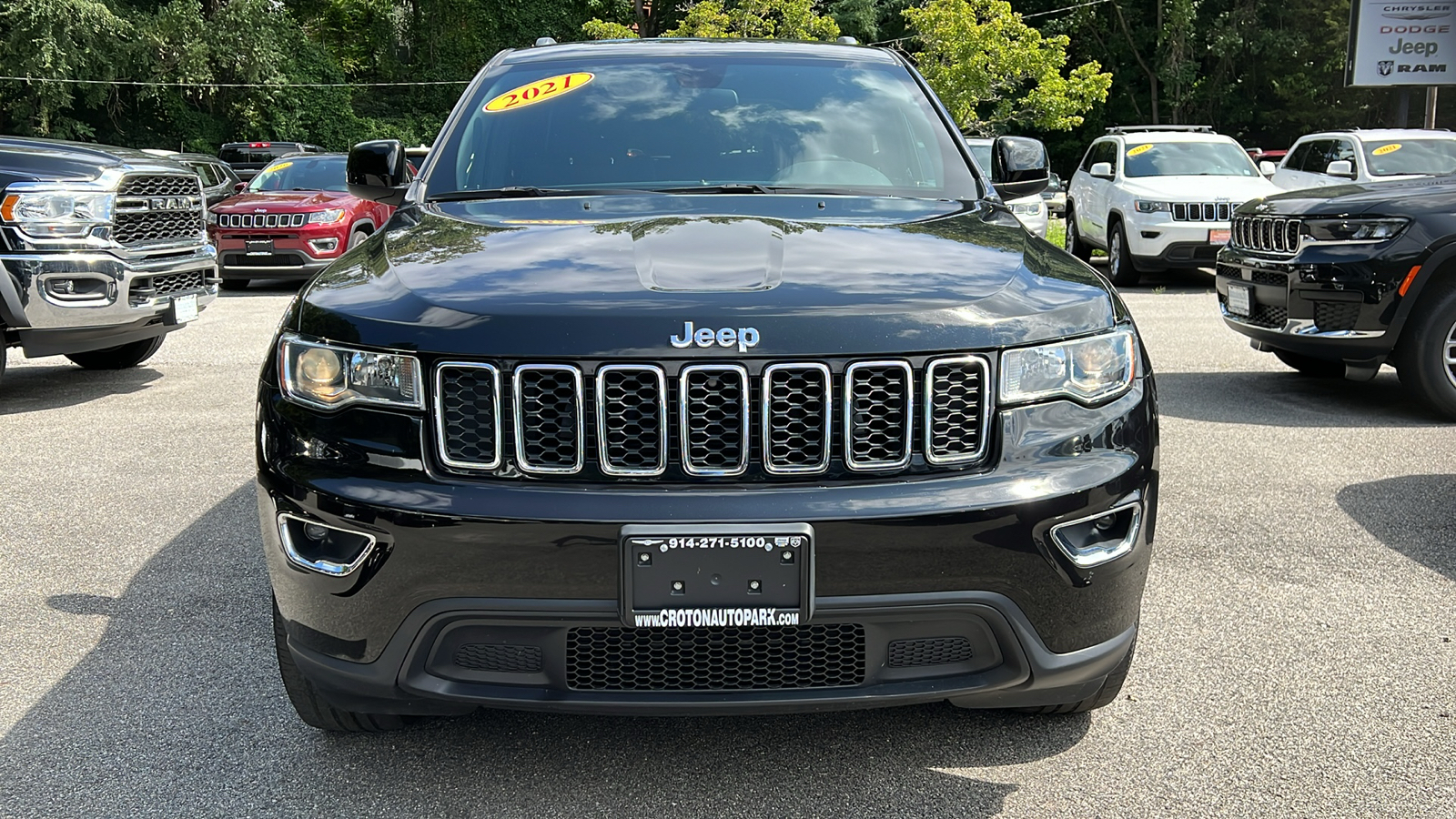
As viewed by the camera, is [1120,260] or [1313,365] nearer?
[1313,365]

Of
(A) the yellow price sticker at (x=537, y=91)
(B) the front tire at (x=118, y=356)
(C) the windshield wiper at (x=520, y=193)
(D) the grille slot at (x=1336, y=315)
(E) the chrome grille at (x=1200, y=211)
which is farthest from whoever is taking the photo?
(E) the chrome grille at (x=1200, y=211)

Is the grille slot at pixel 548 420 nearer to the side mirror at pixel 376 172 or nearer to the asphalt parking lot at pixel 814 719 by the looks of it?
the asphalt parking lot at pixel 814 719

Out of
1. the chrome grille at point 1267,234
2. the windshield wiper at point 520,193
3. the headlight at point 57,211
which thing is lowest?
the chrome grille at point 1267,234

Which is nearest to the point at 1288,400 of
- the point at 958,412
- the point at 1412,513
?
Result: the point at 1412,513

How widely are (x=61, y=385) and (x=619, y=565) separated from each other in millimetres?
7472

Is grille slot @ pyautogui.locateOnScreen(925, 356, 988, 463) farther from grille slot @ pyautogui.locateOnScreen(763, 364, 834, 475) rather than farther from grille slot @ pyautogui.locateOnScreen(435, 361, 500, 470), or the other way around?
grille slot @ pyautogui.locateOnScreen(435, 361, 500, 470)

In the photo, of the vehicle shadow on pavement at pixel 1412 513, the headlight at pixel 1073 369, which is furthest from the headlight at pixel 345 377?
the vehicle shadow on pavement at pixel 1412 513

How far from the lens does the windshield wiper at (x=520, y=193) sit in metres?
3.59

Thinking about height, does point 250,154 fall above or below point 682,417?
below

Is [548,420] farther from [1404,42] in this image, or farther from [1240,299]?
[1404,42]

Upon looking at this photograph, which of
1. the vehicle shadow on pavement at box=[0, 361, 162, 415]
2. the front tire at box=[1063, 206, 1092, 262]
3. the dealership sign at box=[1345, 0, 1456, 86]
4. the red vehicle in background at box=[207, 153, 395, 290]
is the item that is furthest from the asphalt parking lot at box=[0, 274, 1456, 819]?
the dealership sign at box=[1345, 0, 1456, 86]

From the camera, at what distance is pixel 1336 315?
709cm

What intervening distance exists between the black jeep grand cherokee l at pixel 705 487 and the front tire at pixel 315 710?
0.41ft

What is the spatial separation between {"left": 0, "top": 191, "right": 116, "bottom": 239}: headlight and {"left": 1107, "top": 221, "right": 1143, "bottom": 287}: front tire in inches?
400
